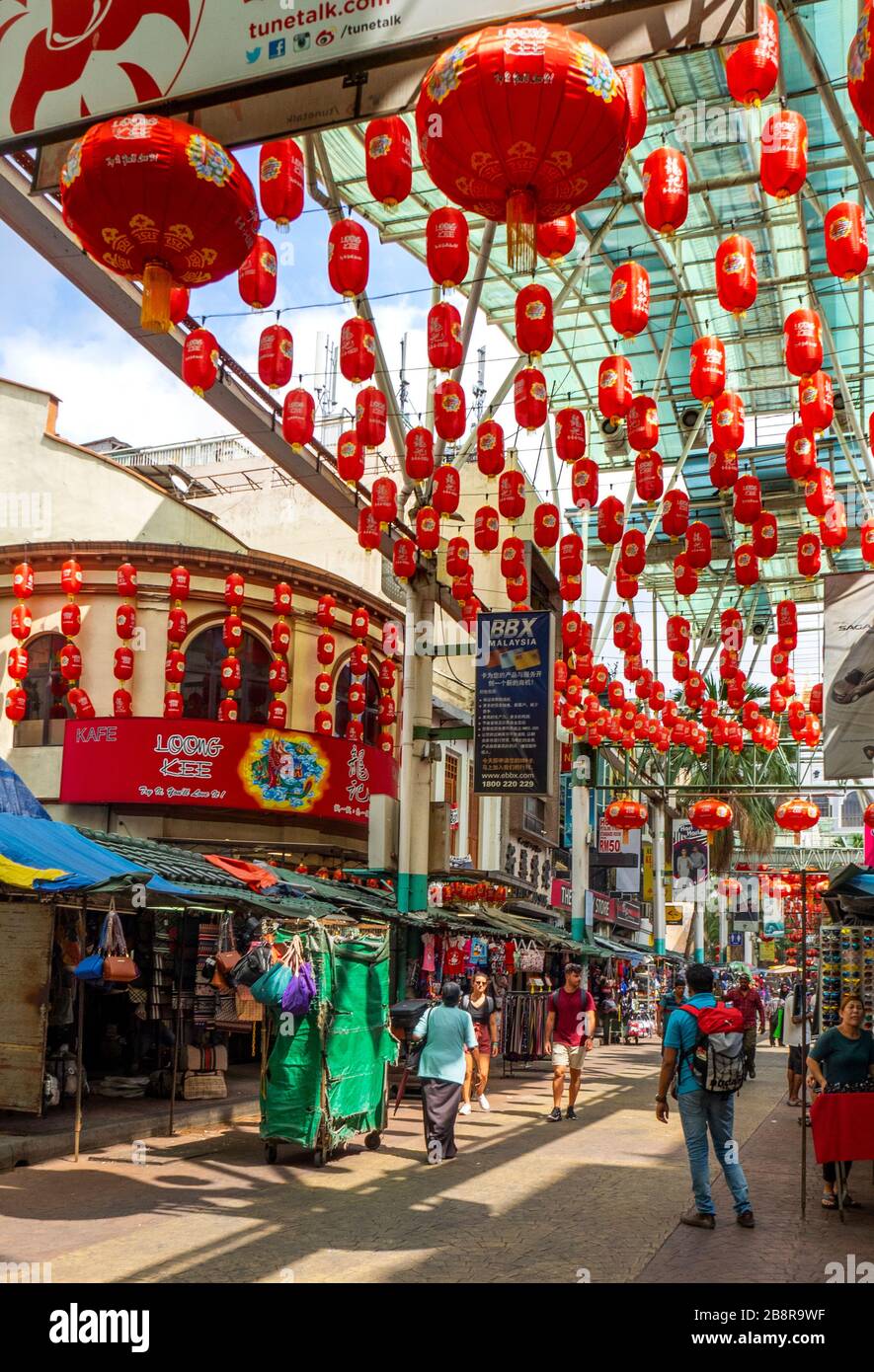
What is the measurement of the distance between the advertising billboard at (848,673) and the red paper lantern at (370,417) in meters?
5.96

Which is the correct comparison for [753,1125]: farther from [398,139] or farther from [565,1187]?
[398,139]

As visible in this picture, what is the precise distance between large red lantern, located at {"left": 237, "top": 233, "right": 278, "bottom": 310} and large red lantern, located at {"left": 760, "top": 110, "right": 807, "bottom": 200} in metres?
4.04

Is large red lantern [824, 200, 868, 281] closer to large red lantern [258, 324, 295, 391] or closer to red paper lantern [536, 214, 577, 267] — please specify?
red paper lantern [536, 214, 577, 267]

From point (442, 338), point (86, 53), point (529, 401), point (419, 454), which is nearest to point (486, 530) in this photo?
point (419, 454)

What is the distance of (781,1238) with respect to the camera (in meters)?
8.52

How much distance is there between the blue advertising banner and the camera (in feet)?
65.1

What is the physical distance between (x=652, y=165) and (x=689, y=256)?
49.5ft

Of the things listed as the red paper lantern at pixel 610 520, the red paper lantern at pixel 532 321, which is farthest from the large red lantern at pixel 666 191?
the red paper lantern at pixel 610 520

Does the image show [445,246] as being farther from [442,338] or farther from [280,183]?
[442,338]

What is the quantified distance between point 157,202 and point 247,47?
0.94m

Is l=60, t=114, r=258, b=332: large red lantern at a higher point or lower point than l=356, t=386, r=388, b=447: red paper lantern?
lower

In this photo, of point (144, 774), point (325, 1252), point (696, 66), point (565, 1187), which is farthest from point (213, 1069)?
point (696, 66)

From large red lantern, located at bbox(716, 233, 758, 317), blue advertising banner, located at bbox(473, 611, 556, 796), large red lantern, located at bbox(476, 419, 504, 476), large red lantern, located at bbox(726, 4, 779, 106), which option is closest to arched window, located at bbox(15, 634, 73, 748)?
blue advertising banner, located at bbox(473, 611, 556, 796)

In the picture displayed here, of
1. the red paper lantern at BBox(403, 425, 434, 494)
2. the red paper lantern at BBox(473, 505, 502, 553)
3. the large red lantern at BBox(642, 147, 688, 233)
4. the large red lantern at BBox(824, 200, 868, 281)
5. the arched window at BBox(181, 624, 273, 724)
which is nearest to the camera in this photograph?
the large red lantern at BBox(642, 147, 688, 233)
